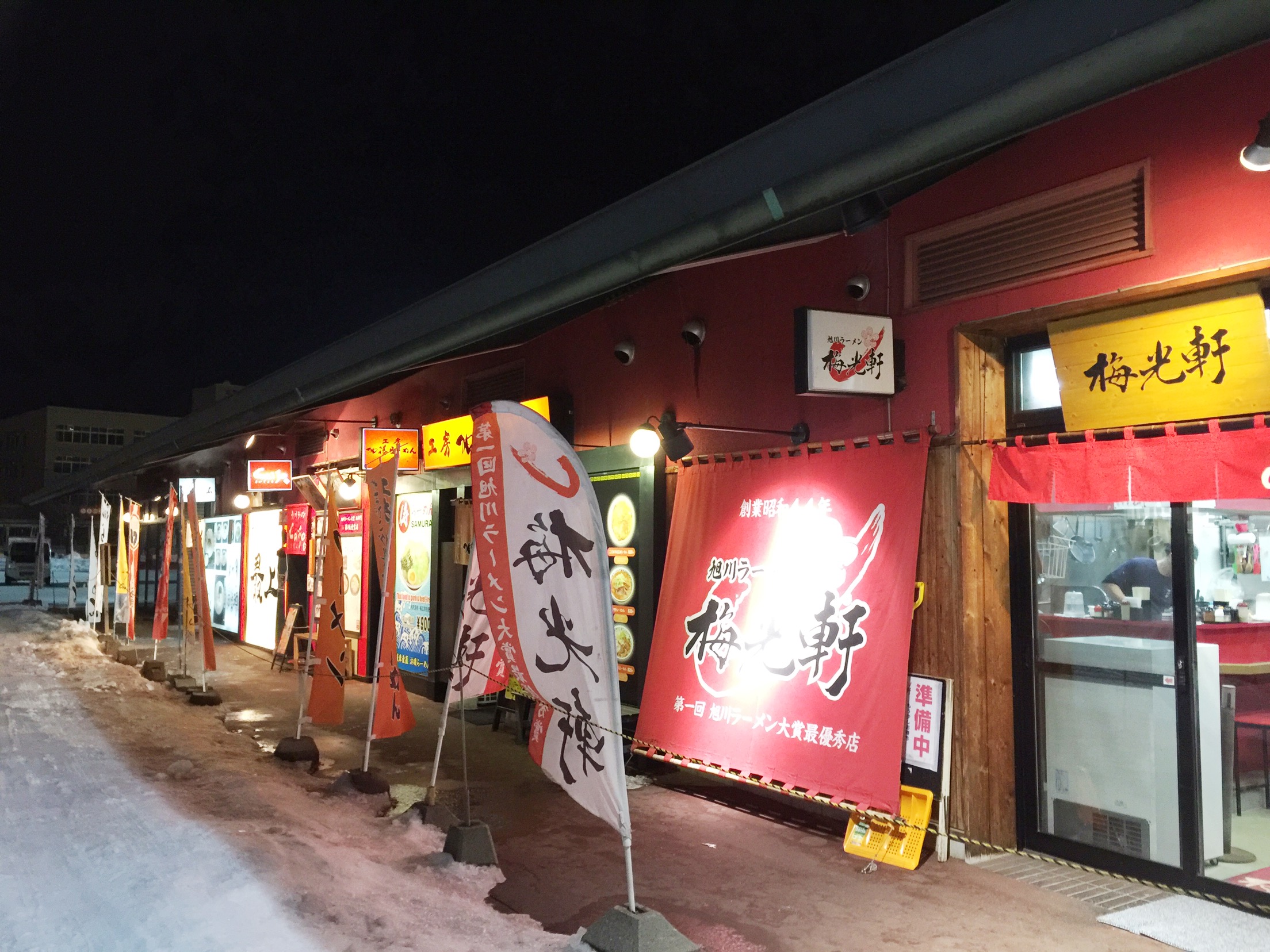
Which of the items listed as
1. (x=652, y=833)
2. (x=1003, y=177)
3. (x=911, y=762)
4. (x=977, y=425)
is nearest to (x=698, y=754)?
(x=652, y=833)

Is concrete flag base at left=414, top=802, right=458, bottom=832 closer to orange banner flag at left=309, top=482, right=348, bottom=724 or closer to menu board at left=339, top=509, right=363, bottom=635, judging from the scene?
orange banner flag at left=309, top=482, right=348, bottom=724

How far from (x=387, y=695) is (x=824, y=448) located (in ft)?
14.6

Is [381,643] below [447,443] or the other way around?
below

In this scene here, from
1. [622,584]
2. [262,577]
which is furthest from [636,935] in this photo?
[262,577]

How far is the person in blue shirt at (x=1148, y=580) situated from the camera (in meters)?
6.00

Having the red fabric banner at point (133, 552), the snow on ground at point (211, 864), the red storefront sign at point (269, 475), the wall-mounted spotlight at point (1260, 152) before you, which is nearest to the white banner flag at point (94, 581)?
the red fabric banner at point (133, 552)

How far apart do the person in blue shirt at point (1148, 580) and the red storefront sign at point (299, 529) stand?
14146 mm

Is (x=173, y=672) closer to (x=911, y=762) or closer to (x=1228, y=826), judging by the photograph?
(x=911, y=762)

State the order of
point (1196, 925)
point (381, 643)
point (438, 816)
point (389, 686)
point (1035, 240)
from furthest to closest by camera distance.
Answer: point (389, 686) < point (381, 643) < point (438, 816) < point (1035, 240) < point (1196, 925)

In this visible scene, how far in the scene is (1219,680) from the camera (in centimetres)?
585

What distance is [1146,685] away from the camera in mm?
6094

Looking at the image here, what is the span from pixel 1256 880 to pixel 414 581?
1114 centimetres

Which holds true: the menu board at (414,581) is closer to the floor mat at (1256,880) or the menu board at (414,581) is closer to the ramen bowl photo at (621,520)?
the ramen bowl photo at (621,520)

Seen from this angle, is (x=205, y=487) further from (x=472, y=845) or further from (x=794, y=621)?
(x=794, y=621)
